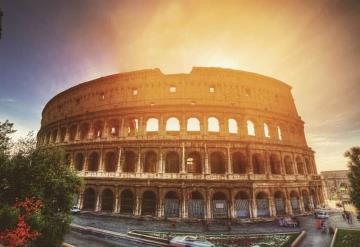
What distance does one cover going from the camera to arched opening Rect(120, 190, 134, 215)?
24.3m

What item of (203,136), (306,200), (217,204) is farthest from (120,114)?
(306,200)

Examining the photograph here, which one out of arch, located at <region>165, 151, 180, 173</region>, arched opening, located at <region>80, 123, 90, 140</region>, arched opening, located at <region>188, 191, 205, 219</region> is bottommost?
arched opening, located at <region>188, 191, 205, 219</region>

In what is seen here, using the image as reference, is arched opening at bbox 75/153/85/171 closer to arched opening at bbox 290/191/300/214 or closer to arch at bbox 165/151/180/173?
arch at bbox 165/151/180/173

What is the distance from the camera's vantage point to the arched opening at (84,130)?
100ft

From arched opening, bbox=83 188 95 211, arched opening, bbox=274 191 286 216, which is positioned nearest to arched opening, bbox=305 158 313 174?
arched opening, bbox=274 191 286 216

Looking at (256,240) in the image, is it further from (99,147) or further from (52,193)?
(99,147)

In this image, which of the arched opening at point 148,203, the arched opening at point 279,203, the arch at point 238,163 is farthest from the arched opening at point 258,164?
the arched opening at point 148,203

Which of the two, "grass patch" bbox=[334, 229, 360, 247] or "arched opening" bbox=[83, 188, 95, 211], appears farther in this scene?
"arched opening" bbox=[83, 188, 95, 211]

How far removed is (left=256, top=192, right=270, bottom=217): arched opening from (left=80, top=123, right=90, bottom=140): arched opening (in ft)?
77.5

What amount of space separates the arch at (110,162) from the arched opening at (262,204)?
57.3 ft

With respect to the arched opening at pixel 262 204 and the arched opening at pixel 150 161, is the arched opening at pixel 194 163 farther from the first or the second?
the arched opening at pixel 262 204

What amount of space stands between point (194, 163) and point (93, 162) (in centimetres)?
1343

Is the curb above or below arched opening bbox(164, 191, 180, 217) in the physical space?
below

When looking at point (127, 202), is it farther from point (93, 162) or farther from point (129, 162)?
point (93, 162)
